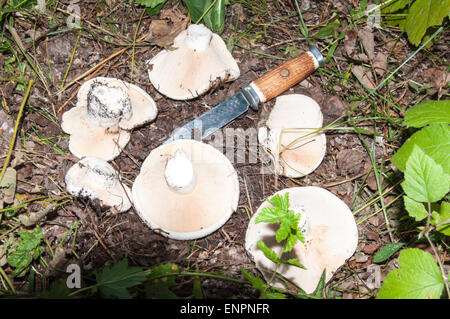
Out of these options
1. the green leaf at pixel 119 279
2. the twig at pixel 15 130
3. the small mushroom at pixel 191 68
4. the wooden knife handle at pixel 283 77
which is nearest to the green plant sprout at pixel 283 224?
the green leaf at pixel 119 279

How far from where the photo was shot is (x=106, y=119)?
2166 millimetres

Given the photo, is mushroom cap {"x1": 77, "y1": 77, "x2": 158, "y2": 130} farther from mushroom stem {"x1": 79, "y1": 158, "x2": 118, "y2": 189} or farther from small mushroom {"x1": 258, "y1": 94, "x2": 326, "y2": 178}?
small mushroom {"x1": 258, "y1": 94, "x2": 326, "y2": 178}

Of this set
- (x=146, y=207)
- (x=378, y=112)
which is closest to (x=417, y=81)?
(x=378, y=112)

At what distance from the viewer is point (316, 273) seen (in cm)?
212

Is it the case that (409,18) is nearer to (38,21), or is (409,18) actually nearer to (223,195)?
(223,195)

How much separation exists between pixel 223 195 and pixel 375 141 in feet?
3.91

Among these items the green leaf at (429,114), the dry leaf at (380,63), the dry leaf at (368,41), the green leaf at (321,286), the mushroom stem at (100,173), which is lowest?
the green leaf at (321,286)

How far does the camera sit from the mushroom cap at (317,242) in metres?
2.11

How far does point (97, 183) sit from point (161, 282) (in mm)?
707

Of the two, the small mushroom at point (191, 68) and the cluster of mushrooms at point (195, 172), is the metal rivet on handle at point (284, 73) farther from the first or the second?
the small mushroom at point (191, 68)

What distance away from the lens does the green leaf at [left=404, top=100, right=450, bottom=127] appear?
1.82m

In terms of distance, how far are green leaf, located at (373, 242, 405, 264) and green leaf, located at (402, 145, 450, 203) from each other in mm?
603

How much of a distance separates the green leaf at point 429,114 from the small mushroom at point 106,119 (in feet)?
5.09

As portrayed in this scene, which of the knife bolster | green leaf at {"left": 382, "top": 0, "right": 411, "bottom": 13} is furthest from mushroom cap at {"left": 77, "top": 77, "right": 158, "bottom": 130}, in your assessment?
green leaf at {"left": 382, "top": 0, "right": 411, "bottom": 13}
